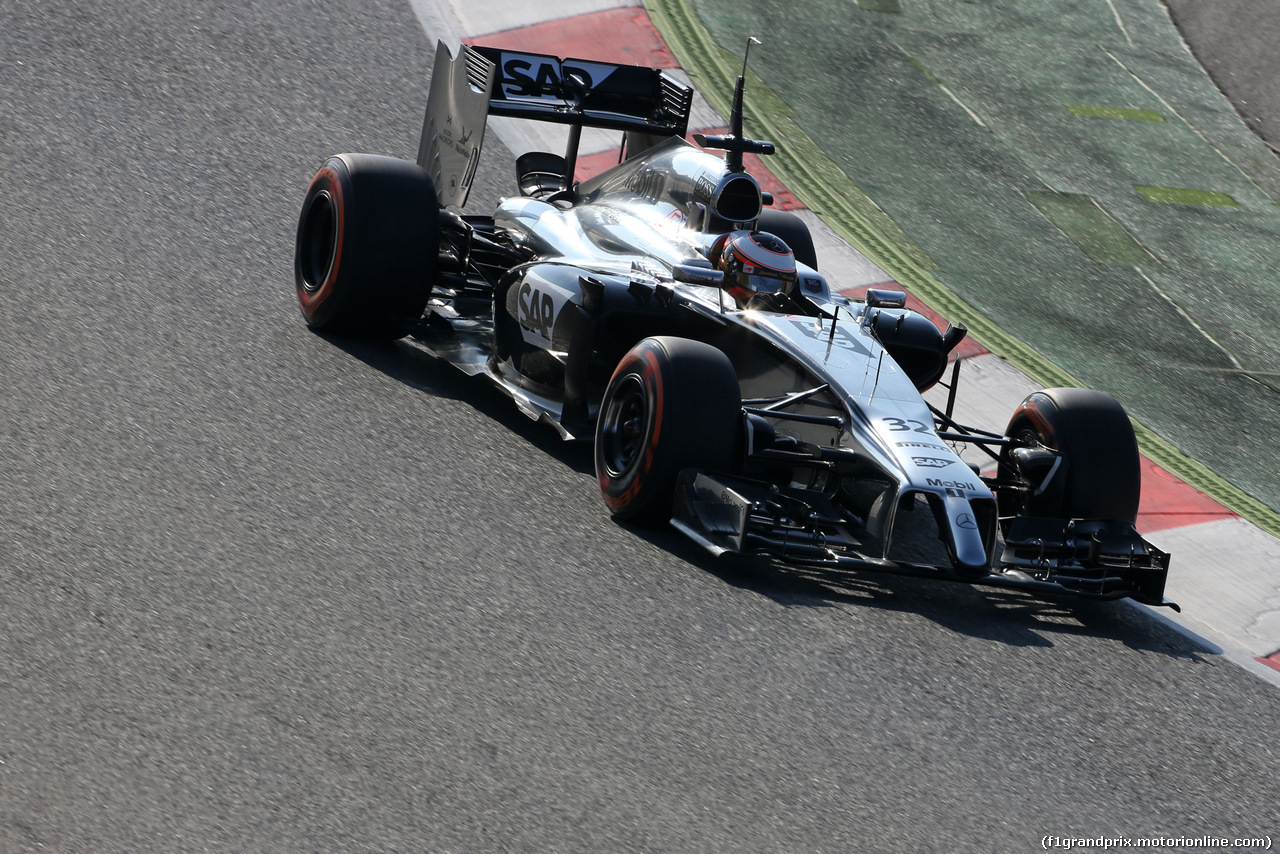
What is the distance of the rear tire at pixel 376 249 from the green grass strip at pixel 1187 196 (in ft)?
23.8

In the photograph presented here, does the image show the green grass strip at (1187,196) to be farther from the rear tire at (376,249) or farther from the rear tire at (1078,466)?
the rear tire at (376,249)

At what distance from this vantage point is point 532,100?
8.80 meters

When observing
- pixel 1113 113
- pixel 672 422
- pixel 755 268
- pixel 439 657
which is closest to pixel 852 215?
pixel 1113 113

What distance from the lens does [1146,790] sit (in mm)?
4809

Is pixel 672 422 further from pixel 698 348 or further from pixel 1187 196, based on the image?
pixel 1187 196

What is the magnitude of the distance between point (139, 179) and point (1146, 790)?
7.53 m

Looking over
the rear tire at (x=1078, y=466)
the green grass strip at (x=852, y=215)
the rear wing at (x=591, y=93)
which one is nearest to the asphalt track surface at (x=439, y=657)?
the rear tire at (x=1078, y=466)

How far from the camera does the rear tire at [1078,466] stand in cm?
649

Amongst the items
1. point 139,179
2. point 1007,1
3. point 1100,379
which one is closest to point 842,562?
point 1100,379

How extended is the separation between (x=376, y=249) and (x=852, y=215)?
4807mm

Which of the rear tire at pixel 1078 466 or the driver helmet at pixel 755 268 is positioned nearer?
the rear tire at pixel 1078 466

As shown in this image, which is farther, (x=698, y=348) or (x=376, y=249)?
(x=376, y=249)

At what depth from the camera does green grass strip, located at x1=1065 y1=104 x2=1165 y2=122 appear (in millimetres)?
13539

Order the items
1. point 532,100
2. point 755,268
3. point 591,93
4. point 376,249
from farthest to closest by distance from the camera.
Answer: point 591,93 → point 532,100 → point 376,249 → point 755,268
